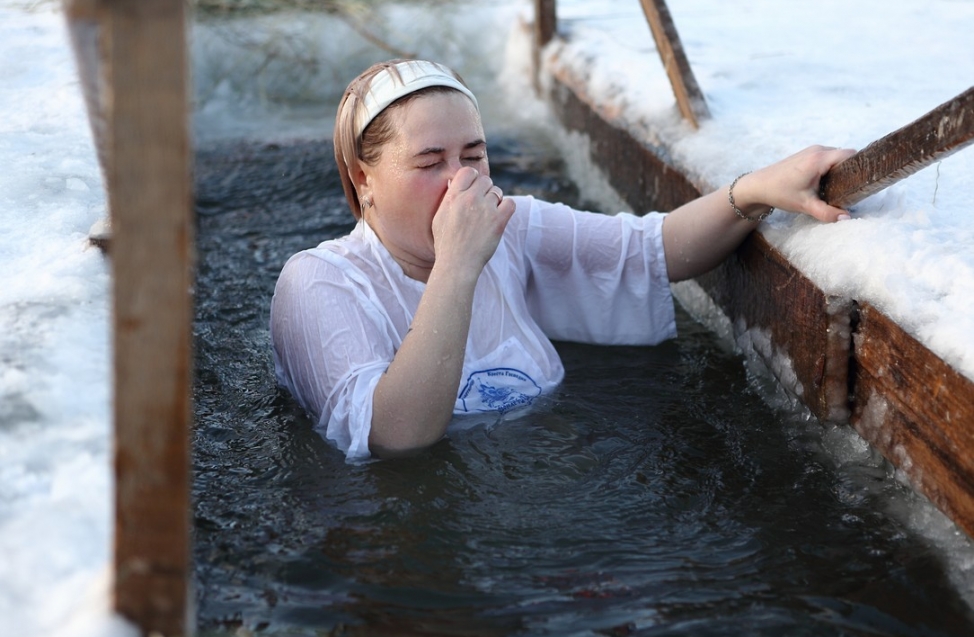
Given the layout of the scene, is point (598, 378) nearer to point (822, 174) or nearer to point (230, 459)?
point (822, 174)

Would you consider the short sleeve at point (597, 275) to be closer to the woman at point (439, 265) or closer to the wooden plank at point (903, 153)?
the woman at point (439, 265)

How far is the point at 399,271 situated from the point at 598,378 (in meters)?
0.73

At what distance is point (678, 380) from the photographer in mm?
3205

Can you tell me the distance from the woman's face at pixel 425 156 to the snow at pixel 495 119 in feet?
2.35

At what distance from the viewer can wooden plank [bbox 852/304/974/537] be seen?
217cm

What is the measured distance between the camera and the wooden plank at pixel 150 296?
139cm

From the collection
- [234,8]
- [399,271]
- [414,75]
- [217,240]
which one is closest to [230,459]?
[399,271]

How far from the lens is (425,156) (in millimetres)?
2625

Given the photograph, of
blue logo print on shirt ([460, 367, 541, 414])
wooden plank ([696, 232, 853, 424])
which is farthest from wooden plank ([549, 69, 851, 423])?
blue logo print on shirt ([460, 367, 541, 414])

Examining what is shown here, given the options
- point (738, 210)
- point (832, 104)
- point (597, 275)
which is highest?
point (832, 104)

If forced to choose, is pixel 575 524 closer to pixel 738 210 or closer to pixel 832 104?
pixel 738 210

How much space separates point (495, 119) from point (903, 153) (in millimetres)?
3770

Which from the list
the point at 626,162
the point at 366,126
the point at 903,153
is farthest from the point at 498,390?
the point at 626,162

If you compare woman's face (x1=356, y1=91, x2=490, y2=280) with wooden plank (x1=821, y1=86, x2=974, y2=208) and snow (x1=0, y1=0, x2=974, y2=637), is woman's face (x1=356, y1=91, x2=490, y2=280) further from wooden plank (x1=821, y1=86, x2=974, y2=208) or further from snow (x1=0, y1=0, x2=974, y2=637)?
wooden plank (x1=821, y1=86, x2=974, y2=208)
